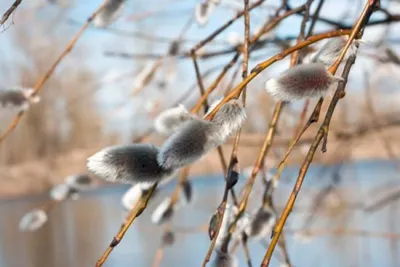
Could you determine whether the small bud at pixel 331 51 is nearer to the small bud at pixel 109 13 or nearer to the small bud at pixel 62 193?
the small bud at pixel 109 13

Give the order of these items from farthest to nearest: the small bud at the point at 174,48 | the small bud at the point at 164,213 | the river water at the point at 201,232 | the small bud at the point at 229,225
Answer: the river water at the point at 201,232 → the small bud at the point at 174,48 → the small bud at the point at 164,213 → the small bud at the point at 229,225

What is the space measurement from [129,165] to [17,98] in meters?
0.21

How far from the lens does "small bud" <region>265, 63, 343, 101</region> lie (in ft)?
1.00

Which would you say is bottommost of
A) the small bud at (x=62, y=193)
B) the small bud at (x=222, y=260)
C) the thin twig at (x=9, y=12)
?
the small bud at (x=62, y=193)

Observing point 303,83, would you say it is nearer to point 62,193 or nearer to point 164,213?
point 164,213

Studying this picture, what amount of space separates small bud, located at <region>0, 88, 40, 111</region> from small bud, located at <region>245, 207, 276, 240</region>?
7.3 inches

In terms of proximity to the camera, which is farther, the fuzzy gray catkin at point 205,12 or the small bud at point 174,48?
the small bud at point 174,48

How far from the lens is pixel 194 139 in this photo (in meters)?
0.28

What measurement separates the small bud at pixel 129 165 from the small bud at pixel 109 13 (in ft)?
0.69

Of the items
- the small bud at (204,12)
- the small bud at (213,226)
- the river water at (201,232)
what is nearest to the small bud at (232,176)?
the small bud at (213,226)

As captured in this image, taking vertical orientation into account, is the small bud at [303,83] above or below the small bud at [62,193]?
above

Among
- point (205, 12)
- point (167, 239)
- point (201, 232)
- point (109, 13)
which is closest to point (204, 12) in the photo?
point (205, 12)

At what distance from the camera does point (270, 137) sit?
374 millimetres

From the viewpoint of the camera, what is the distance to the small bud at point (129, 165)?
29 cm
